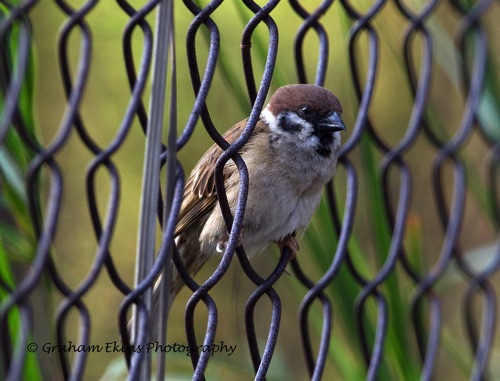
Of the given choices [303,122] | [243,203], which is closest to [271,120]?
[303,122]

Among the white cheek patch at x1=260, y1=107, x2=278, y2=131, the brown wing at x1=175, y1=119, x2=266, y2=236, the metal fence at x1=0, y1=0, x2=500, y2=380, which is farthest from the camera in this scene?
the white cheek patch at x1=260, y1=107, x2=278, y2=131

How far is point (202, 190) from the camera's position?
1710 millimetres

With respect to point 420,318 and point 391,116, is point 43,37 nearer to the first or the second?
point 391,116

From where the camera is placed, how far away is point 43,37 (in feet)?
12.2

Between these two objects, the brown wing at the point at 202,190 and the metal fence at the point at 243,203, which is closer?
the metal fence at the point at 243,203

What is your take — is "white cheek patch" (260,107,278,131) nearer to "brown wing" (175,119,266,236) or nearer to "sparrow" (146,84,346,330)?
"sparrow" (146,84,346,330)

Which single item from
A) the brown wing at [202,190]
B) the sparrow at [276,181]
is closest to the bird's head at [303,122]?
the sparrow at [276,181]

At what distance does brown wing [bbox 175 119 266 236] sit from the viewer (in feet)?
5.50

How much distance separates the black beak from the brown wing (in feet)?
0.63

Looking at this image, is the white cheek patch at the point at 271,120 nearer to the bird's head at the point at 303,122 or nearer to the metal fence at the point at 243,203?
the bird's head at the point at 303,122

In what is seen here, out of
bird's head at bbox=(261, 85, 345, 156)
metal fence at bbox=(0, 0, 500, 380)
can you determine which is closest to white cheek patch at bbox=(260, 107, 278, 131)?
bird's head at bbox=(261, 85, 345, 156)

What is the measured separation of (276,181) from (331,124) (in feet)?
0.56

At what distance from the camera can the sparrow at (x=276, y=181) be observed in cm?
169

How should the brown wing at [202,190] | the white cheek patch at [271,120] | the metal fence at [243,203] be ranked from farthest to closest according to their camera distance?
the white cheek patch at [271,120], the brown wing at [202,190], the metal fence at [243,203]
